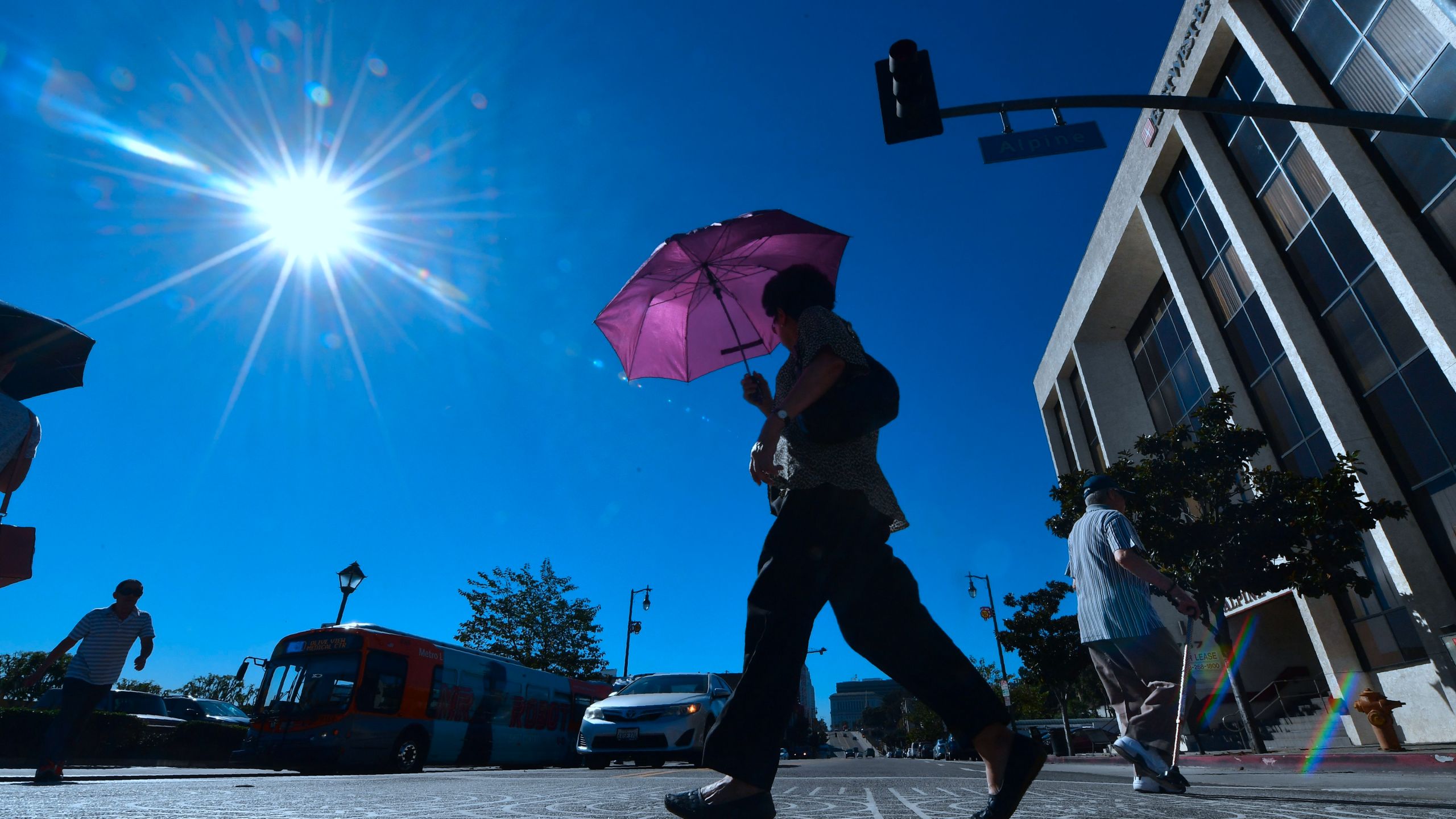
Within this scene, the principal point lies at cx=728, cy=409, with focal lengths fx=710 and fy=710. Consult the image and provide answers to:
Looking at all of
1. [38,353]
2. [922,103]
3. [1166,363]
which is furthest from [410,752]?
[1166,363]

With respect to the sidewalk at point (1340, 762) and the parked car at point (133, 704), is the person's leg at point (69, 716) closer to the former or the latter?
the sidewalk at point (1340, 762)

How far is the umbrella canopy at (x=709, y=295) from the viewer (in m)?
3.70

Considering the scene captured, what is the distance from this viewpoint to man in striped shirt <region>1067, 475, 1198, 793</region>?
13.2 ft

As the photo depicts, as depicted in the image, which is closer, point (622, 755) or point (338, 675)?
point (622, 755)

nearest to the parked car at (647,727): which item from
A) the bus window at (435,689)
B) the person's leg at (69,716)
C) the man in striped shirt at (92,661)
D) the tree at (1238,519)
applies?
the bus window at (435,689)

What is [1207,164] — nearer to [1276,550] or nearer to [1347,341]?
[1347,341]

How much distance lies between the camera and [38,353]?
3512 mm

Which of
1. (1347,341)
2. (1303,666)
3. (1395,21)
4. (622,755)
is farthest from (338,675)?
(1303,666)

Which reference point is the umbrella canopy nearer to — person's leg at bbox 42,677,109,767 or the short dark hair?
the short dark hair

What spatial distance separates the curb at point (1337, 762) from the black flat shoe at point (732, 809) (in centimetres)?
436

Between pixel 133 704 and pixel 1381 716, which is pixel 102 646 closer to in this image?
pixel 133 704

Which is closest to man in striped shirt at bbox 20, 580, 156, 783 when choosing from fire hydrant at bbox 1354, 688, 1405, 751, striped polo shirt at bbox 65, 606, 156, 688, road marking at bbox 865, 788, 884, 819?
striped polo shirt at bbox 65, 606, 156, 688

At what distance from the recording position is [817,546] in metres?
2.05

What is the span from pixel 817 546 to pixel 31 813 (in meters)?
2.93
